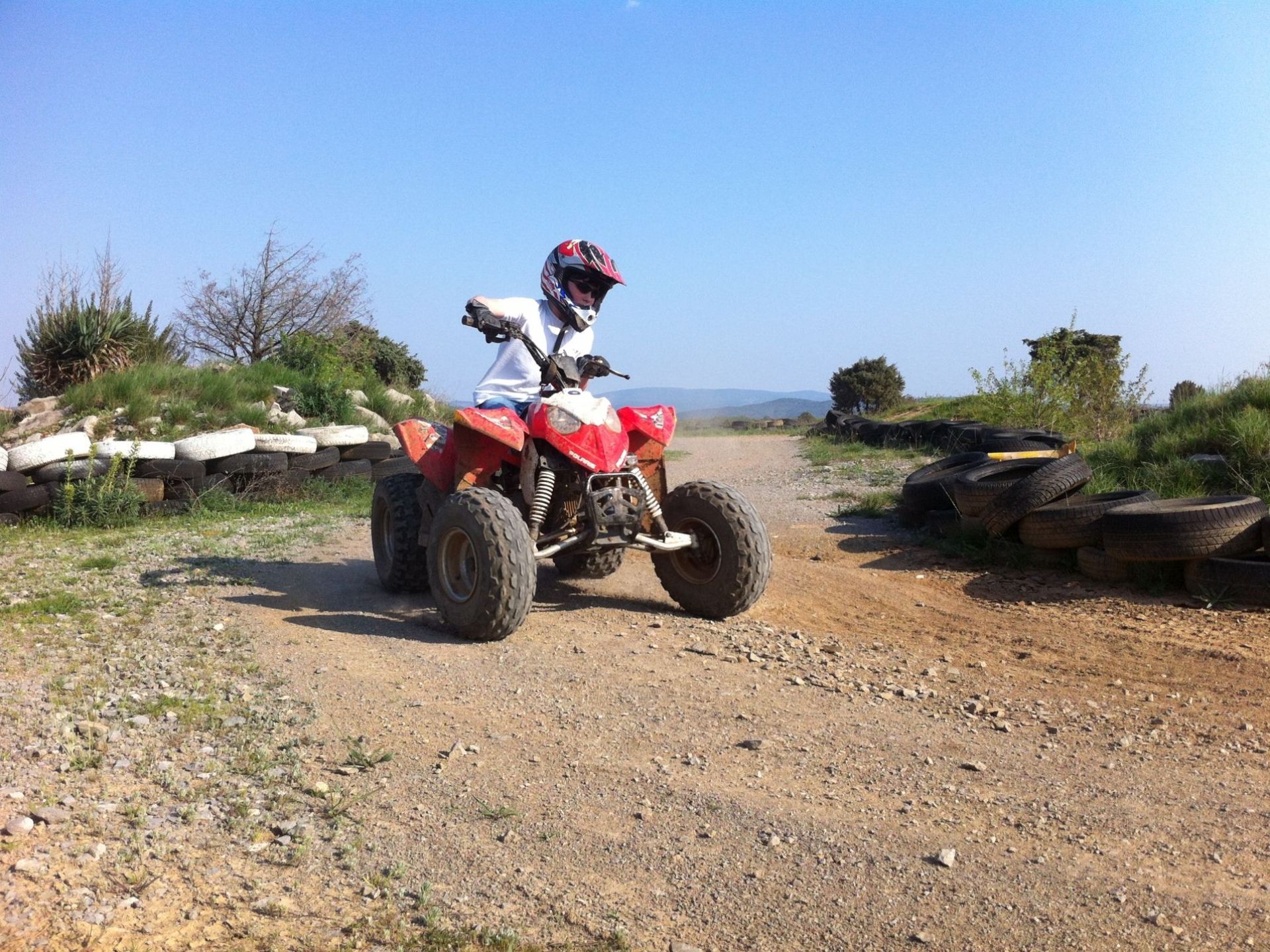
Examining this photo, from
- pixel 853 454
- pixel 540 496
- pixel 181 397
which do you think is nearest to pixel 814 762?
pixel 540 496

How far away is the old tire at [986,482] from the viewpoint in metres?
8.44

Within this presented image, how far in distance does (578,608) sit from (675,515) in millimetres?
835

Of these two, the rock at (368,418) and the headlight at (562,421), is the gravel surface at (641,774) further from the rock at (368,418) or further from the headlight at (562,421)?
the rock at (368,418)

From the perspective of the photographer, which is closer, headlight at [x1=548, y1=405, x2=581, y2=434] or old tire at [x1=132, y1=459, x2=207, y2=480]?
headlight at [x1=548, y1=405, x2=581, y2=434]

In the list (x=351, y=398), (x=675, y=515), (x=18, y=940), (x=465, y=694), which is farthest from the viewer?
(x=351, y=398)

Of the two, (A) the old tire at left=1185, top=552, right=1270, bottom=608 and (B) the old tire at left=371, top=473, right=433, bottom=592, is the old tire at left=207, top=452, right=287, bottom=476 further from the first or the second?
(A) the old tire at left=1185, top=552, right=1270, bottom=608

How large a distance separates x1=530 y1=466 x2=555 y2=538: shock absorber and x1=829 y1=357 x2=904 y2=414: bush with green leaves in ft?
114

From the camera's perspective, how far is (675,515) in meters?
6.20

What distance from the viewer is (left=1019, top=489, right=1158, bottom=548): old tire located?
24.8 ft

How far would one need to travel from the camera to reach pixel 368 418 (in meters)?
15.2

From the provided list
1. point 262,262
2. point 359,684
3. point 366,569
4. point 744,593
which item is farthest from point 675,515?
point 262,262

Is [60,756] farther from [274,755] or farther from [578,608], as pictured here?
[578,608]

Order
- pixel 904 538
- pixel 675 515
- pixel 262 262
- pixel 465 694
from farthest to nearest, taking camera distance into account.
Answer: pixel 262 262
pixel 904 538
pixel 675 515
pixel 465 694

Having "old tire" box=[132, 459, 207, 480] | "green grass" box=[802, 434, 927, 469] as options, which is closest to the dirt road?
"old tire" box=[132, 459, 207, 480]
